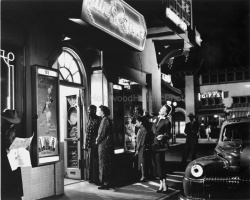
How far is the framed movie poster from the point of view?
6.49m

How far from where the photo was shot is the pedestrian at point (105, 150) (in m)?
7.98

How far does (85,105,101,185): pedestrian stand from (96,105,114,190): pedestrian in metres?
0.45

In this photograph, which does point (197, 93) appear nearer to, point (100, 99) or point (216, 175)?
point (100, 99)

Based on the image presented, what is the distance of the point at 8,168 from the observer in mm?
4535

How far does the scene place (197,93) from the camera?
1757 inches

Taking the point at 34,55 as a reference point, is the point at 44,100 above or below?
below

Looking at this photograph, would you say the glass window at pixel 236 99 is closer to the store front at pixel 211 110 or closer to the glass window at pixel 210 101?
the store front at pixel 211 110

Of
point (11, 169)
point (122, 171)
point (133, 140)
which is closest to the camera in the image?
point (11, 169)

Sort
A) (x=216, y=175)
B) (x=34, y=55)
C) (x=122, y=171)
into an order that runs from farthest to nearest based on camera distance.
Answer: (x=122, y=171)
(x=34, y=55)
(x=216, y=175)

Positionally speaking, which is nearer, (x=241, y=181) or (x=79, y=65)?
(x=241, y=181)

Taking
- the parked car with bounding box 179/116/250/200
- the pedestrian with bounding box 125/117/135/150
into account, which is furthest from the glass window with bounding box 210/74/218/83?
the parked car with bounding box 179/116/250/200

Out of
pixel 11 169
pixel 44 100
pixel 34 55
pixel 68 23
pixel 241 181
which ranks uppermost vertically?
pixel 68 23

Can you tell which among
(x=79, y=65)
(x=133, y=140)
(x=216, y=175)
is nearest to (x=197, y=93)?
(x=133, y=140)

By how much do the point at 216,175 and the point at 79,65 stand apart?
569 cm
